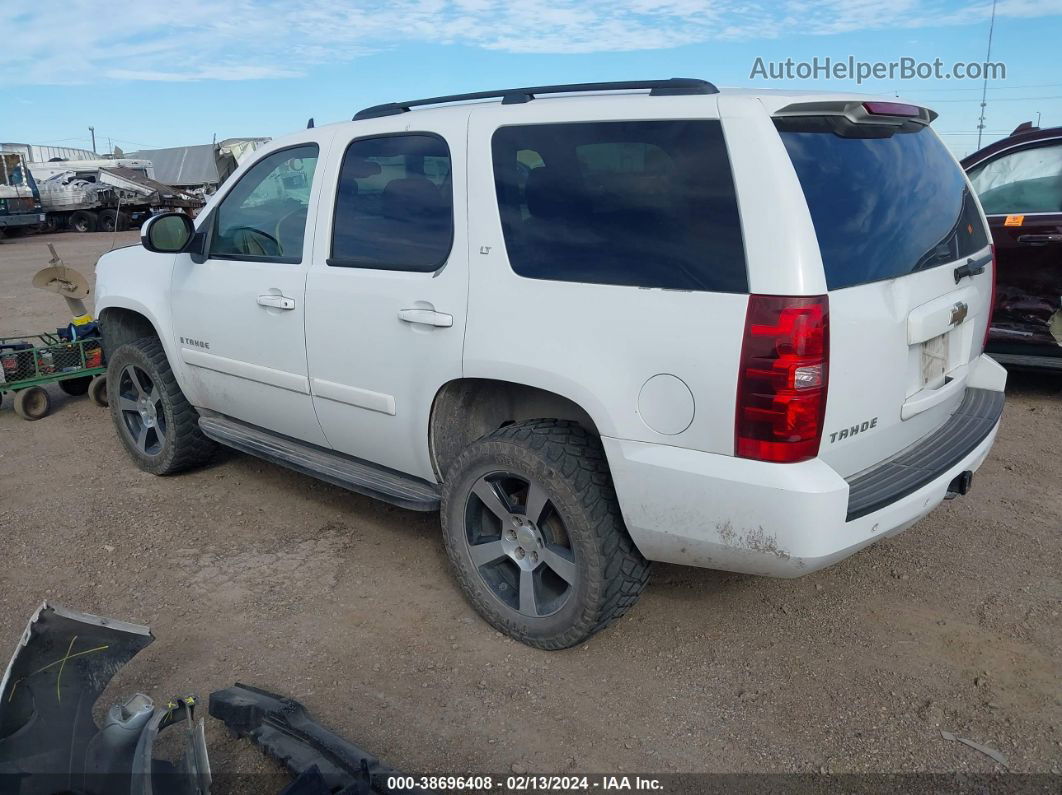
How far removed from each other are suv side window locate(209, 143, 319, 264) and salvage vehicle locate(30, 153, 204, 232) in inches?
1063

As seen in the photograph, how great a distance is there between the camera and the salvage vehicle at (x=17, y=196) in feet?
87.8

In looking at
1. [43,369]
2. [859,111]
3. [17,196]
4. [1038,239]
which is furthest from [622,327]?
[17,196]

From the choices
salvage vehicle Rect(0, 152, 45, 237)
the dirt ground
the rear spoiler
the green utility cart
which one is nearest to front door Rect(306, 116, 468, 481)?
the dirt ground

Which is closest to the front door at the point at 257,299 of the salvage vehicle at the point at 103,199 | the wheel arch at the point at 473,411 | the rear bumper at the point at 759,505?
the wheel arch at the point at 473,411

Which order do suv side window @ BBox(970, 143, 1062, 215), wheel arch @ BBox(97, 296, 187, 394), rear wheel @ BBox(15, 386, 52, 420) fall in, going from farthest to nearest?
rear wheel @ BBox(15, 386, 52, 420) < suv side window @ BBox(970, 143, 1062, 215) < wheel arch @ BBox(97, 296, 187, 394)

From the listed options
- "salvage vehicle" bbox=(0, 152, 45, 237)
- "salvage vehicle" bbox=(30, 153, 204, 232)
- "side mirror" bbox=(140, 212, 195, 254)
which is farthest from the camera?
"salvage vehicle" bbox=(30, 153, 204, 232)

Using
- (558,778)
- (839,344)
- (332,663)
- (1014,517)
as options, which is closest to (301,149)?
(332,663)

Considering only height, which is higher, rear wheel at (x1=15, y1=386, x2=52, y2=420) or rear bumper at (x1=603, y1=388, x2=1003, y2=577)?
rear bumper at (x1=603, y1=388, x2=1003, y2=577)

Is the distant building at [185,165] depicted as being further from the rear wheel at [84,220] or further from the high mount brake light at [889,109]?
the high mount brake light at [889,109]

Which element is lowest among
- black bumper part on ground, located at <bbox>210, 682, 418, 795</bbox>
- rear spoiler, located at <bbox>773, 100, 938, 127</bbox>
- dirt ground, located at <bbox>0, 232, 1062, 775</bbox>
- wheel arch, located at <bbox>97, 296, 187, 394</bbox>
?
dirt ground, located at <bbox>0, 232, 1062, 775</bbox>

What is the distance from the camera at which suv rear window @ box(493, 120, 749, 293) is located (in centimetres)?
264

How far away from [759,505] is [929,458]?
0.92 m

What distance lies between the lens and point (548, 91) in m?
3.24

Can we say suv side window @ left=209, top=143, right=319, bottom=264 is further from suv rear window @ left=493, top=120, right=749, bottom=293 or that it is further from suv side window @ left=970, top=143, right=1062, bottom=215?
suv side window @ left=970, top=143, right=1062, bottom=215
